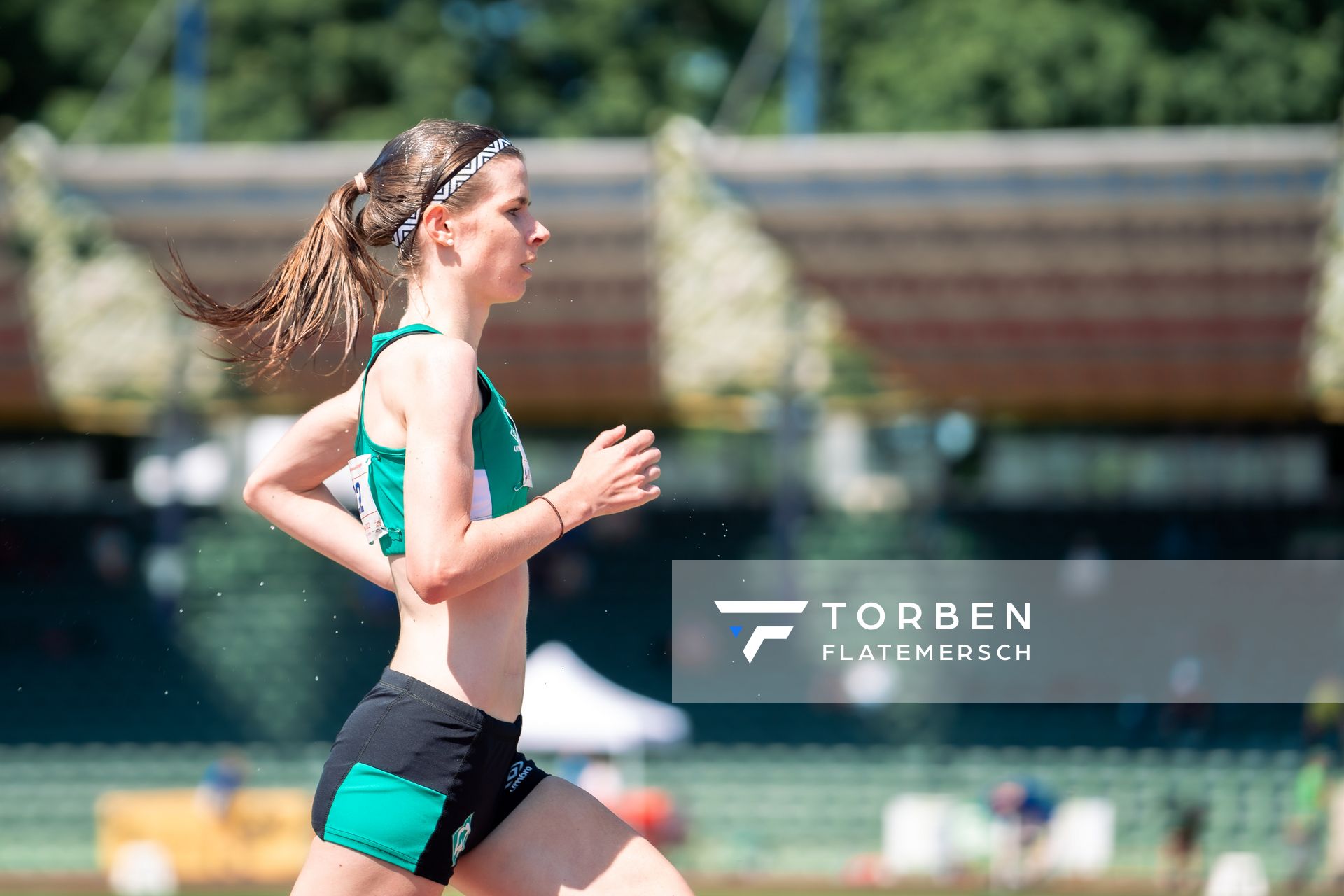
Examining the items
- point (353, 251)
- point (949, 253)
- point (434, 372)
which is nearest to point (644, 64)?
point (949, 253)

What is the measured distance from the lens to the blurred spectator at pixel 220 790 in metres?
14.4

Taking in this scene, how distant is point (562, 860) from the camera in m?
2.88

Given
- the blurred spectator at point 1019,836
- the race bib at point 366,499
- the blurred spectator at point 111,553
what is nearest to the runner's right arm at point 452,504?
the race bib at point 366,499

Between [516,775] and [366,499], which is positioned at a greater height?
[366,499]

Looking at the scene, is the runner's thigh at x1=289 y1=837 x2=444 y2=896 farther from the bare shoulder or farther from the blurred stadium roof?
the blurred stadium roof

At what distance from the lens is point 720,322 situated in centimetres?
2097

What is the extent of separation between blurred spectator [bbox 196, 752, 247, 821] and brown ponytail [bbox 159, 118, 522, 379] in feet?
39.6

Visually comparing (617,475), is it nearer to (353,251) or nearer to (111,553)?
(353,251)

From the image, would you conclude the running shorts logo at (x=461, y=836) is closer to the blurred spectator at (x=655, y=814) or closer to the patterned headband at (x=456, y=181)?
the patterned headband at (x=456, y=181)

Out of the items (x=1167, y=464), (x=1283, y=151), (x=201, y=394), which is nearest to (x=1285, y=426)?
(x=1167, y=464)

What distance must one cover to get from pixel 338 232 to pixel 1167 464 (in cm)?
2054

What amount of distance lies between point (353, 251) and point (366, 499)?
18.0 inches

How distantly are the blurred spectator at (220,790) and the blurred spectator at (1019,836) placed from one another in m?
6.48

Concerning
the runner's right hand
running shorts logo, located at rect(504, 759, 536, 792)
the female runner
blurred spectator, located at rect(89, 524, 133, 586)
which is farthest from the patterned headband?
blurred spectator, located at rect(89, 524, 133, 586)
